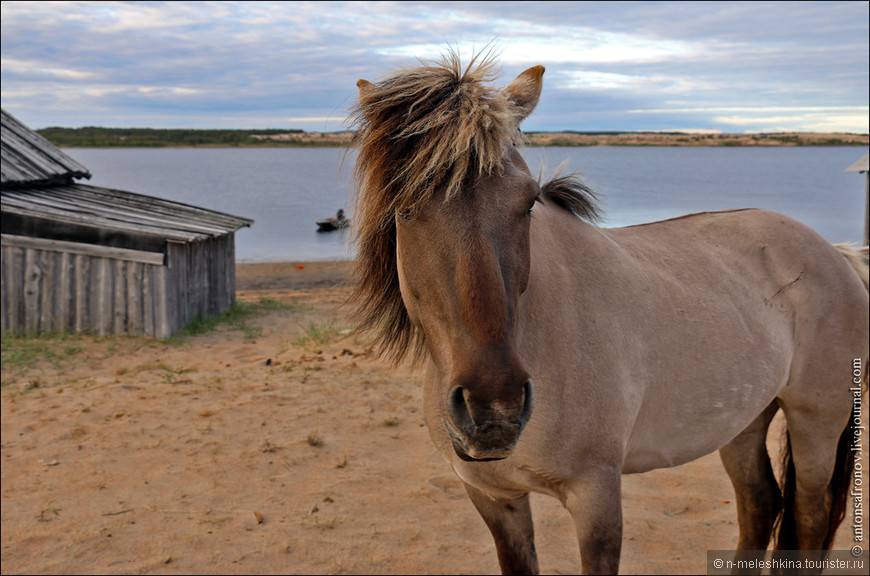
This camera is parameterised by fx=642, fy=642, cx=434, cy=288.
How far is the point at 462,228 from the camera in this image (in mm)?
1722

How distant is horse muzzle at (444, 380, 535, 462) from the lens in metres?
1.61

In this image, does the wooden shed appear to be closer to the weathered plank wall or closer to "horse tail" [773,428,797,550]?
the weathered plank wall

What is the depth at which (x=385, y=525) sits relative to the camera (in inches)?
165

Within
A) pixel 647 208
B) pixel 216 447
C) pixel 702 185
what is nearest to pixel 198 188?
pixel 647 208

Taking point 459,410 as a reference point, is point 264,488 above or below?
below

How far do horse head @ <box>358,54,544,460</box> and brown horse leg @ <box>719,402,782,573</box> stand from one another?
7.25 ft

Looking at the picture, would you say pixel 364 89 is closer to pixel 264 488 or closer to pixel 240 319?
pixel 264 488

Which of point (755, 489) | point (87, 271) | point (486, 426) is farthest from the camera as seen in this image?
point (87, 271)

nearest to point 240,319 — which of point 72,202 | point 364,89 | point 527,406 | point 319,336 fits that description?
point 319,336

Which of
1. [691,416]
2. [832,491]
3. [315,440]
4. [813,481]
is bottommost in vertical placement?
[315,440]

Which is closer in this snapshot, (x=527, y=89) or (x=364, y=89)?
(x=364, y=89)

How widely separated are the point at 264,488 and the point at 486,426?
355cm

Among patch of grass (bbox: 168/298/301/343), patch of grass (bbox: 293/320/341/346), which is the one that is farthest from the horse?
patch of grass (bbox: 168/298/301/343)

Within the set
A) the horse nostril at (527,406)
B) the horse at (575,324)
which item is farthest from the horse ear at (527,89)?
the horse nostril at (527,406)
